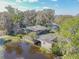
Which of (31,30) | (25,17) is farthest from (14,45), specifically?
(25,17)

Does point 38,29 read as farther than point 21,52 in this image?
Yes

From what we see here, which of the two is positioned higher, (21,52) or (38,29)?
(38,29)

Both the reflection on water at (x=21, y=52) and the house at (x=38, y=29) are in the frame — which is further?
the house at (x=38, y=29)

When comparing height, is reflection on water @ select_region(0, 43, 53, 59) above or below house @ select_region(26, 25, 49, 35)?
below

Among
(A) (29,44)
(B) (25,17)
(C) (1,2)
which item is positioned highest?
(C) (1,2)

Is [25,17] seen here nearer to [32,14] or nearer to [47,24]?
[32,14]

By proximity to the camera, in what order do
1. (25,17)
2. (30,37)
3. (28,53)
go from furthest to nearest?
1. (25,17)
2. (30,37)
3. (28,53)

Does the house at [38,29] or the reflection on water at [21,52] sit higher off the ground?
the house at [38,29]

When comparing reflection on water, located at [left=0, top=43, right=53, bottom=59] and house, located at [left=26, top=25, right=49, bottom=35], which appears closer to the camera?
reflection on water, located at [left=0, top=43, right=53, bottom=59]
